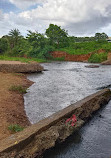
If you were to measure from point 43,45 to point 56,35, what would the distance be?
700 centimetres

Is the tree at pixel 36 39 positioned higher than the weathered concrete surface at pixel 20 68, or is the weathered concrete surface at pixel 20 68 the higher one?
the tree at pixel 36 39

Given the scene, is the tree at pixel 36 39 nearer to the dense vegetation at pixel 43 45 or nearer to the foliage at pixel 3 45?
the dense vegetation at pixel 43 45

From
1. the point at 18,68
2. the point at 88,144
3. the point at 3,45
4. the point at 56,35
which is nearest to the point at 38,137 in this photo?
the point at 88,144

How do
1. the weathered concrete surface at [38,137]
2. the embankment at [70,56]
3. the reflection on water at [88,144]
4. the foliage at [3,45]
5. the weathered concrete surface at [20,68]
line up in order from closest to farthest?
the weathered concrete surface at [38,137]
the reflection on water at [88,144]
the weathered concrete surface at [20,68]
the embankment at [70,56]
the foliage at [3,45]

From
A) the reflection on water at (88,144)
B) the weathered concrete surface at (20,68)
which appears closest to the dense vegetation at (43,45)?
the weathered concrete surface at (20,68)

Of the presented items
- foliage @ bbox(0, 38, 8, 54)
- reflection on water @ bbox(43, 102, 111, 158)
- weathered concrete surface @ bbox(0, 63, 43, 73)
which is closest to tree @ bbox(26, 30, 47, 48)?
foliage @ bbox(0, 38, 8, 54)

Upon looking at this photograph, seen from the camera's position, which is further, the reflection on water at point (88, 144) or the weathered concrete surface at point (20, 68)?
the weathered concrete surface at point (20, 68)

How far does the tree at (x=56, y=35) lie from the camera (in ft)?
138

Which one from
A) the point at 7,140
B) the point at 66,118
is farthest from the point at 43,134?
the point at 66,118

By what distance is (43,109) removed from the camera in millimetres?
5910

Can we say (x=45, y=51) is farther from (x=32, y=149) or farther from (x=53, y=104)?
(x=32, y=149)

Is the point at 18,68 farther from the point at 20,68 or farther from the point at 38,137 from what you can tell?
the point at 38,137

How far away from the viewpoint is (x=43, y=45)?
36812mm

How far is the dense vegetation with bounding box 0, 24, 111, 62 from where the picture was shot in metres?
34.6
